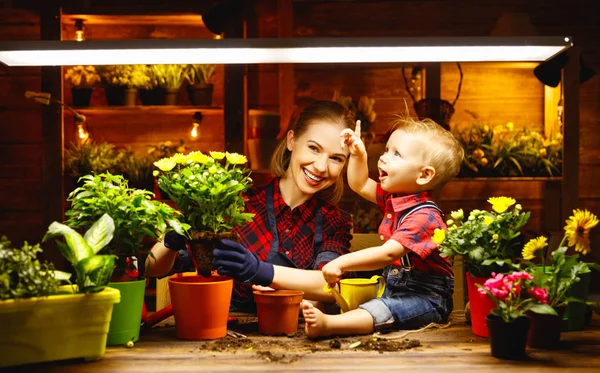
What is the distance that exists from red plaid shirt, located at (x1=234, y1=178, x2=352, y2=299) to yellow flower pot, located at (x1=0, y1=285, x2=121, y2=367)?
2.74 ft

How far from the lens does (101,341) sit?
1.69 meters

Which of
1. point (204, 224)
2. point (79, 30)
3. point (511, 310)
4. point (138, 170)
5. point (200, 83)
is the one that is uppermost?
point (79, 30)

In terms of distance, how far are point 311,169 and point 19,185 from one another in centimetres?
305

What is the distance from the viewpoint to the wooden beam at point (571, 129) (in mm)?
4211

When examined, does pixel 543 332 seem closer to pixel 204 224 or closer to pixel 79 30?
pixel 204 224

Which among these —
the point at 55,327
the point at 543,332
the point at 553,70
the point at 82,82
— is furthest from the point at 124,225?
the point at 553,70

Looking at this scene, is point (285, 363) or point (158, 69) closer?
point (285, 363)

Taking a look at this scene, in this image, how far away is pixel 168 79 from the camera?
429 centimetres

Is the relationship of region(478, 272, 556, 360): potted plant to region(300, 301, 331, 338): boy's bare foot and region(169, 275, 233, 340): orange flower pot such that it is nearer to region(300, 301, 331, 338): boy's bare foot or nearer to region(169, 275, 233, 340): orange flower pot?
region(300, 301, 331, 338): boy's bare foot

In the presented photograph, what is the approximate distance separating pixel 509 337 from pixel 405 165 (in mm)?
650

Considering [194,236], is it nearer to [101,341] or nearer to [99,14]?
[101,341]

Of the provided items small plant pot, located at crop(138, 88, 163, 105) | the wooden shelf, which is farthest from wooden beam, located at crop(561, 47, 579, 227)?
small plant pot, located at crop(138, 88, 163, 105)

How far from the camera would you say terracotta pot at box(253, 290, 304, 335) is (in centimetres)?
192

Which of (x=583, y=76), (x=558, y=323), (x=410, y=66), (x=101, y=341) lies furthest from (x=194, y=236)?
(x=583, y=76)
